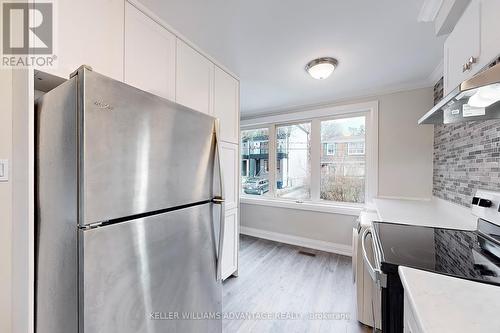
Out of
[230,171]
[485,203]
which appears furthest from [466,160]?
[230,171]

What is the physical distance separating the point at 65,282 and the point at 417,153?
3.35 m

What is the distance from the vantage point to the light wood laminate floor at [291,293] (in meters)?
1.70

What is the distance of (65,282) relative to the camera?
28.9 inches

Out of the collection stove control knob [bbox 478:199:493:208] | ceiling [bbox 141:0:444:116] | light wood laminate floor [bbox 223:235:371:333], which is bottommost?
light wood laminate floor [bbox 223:235:371:333]

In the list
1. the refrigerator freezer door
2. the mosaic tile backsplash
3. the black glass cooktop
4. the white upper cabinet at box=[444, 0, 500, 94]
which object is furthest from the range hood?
the refrigerator freezer door

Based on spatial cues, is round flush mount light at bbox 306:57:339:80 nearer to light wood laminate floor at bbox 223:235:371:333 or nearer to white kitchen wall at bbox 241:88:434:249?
white kitchen wall at bbox 241:88:434:249

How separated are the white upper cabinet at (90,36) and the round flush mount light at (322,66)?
1610 mm

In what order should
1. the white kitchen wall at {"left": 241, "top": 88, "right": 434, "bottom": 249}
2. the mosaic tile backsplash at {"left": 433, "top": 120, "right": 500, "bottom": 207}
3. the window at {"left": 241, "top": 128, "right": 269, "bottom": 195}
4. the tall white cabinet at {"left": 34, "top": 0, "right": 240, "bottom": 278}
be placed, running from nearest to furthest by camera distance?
the tall white cabinet at {"left": 34, "top": 0, "right": 240, "bottom": 278} < the mosaic tile backsplash at {"left": 433, "top": 120, "right": 500, "bottom": 207} < the white kitchen wall at {"left": 241, "top": 88, "right": 434, "bottom": 249} < the window at {"left": 241, "top": 128, "right": 269, "bottom": 195}

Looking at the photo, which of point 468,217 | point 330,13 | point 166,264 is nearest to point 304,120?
point 330,13

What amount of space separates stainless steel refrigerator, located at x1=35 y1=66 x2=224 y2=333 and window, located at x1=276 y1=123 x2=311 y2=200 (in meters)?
2.72

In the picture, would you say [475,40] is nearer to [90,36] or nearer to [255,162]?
[90,36]

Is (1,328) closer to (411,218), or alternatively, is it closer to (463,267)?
(463,267)

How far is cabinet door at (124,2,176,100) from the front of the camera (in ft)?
4.30

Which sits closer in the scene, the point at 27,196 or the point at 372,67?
the point at 27,196
